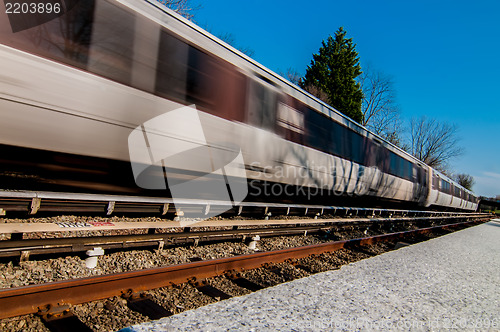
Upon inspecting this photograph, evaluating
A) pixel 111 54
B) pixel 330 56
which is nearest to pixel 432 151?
pixel 330 56

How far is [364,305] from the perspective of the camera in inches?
120

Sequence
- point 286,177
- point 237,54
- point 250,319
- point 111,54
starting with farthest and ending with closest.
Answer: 1. point 286,177
2. point 237,54
3. point 111,54
4. point 250,319

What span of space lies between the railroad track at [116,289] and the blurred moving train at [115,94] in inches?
60.1

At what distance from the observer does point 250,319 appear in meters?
2.44

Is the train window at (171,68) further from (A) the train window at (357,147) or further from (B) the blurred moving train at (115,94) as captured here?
(A) the train window at (357,147)

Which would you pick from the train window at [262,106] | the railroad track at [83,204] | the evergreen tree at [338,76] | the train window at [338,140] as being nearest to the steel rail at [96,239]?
the railroad track at [83,204]

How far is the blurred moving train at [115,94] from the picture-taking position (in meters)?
2.86

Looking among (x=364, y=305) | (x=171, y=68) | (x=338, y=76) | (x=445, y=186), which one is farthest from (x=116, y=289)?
(x=338, y=76)

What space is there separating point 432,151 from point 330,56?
29098 millimetres

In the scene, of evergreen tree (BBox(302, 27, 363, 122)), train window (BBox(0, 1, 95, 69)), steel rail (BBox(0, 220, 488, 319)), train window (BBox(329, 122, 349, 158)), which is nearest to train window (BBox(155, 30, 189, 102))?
train window (BBox(0, 1, 95, 69))

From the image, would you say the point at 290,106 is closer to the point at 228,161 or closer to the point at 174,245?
the point at 228,161

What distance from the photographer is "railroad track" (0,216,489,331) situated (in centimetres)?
198

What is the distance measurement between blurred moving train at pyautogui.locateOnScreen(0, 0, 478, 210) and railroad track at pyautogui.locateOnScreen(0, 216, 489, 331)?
1.53 m

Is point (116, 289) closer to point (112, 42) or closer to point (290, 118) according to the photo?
point (112, 42)
